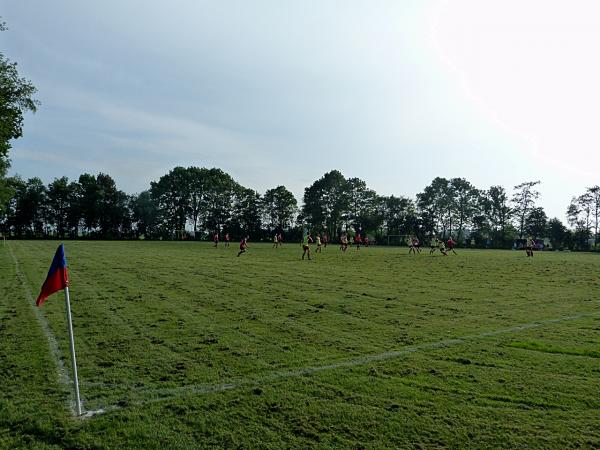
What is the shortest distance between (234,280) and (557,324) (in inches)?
433

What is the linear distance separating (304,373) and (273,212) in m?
95.8

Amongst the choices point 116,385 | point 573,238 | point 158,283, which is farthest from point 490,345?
point 573,238

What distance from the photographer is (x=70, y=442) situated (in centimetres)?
400

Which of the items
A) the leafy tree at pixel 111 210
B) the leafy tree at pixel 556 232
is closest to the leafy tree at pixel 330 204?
the leafy tree at pixel 111 210

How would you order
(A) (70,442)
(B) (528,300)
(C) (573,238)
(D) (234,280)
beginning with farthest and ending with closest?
(C) (573,238), (D) (234,280), (B) (528,300), (A) (70,442)

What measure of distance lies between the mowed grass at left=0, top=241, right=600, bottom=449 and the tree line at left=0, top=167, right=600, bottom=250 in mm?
85424

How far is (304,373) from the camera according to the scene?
19.4 ft

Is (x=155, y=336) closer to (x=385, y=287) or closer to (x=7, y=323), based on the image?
(x=7, y=323)

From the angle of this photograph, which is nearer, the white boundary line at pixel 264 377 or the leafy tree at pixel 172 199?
the white boundary line at pixel 264 377

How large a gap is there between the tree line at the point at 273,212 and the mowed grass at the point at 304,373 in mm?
85424

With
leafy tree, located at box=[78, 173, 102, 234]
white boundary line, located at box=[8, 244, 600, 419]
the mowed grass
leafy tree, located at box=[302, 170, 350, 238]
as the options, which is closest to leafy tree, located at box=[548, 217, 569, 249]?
leafy tree, located at box=[302, 170, 350, 238]

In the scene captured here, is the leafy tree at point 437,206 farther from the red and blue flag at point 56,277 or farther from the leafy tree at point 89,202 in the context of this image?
the red and blue flag at point 56,277

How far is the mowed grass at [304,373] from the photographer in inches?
165

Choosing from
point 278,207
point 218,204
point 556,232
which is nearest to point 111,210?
point 218,204
